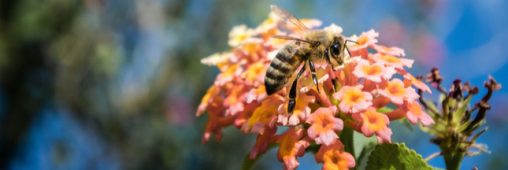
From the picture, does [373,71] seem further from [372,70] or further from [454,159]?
[454,159]

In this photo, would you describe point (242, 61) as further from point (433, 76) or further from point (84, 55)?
point (84, 55)

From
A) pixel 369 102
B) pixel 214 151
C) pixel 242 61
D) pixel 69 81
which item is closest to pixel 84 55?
pixel 69 81

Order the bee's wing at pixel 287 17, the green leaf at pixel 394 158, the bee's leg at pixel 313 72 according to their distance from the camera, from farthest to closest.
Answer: the bee's wing at pixel 287 17 < the bee's leg at pixel 313 72 < the green leaf at pixel 394 158

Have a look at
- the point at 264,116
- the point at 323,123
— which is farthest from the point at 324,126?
the point at 264,116

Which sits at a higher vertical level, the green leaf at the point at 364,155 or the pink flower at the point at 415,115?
the pink flower at the point at 415,115

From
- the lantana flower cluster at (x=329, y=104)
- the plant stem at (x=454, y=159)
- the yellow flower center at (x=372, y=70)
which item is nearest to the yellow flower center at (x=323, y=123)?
the lantana flower cluster at (x=329, y=104)

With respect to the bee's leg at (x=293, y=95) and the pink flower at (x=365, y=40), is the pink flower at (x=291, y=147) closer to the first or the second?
the bee's leg at (x=293, y=95)

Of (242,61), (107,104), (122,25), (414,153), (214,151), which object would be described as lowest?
(414,153)
